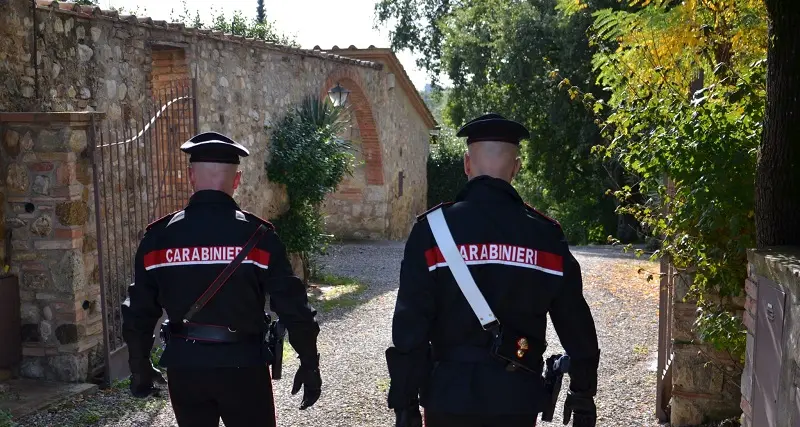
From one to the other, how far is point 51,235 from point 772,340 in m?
4.54

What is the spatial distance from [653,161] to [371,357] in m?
3.30

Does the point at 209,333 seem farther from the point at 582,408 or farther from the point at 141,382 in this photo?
the point at 582,408

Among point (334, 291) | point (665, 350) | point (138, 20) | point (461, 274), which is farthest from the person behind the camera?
point (334, 291)

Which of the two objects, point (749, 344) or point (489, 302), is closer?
point (489, 302)

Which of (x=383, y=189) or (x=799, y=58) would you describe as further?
(x=383, y=189)

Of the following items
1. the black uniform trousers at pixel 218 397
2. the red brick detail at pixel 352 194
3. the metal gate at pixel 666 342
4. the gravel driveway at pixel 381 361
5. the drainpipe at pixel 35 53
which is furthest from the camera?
the red brick detail at pixel 352 194

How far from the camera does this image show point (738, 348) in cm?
423

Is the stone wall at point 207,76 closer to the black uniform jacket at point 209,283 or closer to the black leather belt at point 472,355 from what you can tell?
the black uniform jacket at point 209,283

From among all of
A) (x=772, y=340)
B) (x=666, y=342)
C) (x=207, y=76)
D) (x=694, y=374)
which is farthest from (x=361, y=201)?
(x=772, y=340)

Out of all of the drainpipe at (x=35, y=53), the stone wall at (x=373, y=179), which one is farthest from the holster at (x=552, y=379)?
the stone wall at (x=373, y=179)

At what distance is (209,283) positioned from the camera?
10.8ft

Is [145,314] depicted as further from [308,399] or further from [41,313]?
[41,313]

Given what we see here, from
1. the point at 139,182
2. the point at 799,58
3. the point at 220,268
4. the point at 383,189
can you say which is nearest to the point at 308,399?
the point at 220,268

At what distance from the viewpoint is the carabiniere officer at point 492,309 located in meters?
2.85
